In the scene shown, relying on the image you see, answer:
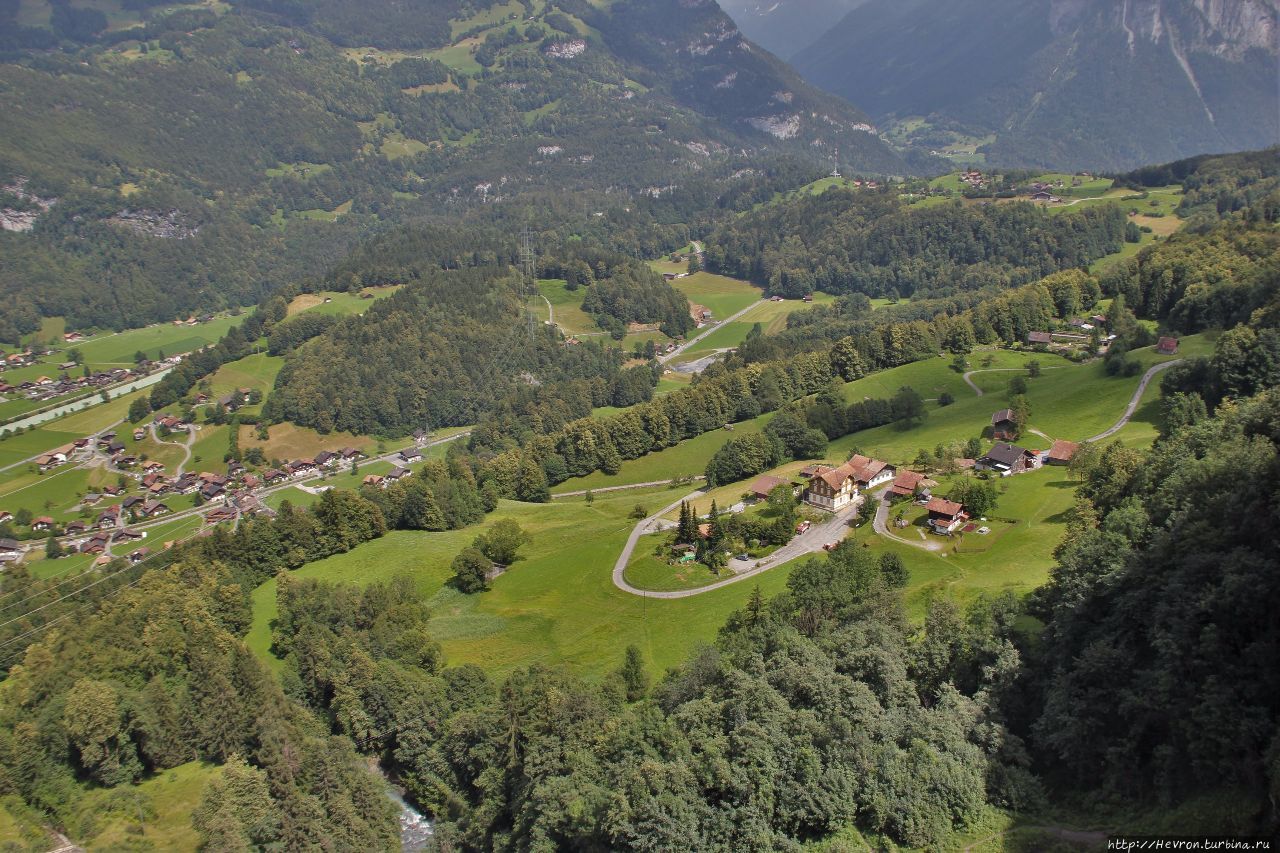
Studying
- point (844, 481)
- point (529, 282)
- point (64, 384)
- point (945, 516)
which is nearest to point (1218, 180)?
point (529, 282)

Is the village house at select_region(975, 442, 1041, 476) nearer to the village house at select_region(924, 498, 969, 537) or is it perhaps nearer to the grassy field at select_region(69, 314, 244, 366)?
the village house at select_region(924, 498, 969, 537)

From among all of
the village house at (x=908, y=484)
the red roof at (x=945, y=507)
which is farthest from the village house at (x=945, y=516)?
the village house at (x=908, y=484)

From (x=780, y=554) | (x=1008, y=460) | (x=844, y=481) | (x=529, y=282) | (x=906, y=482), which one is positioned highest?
(x=529, y=282)

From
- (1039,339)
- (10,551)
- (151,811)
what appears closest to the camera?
(151,811)

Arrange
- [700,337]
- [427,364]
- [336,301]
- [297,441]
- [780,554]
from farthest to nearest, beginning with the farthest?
[700,337] → [336,301] → [427,364] → [297,441] → [780,554]

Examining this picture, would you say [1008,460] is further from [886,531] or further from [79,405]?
[79,405]

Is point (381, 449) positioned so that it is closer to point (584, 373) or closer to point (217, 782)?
point (584, 373)
